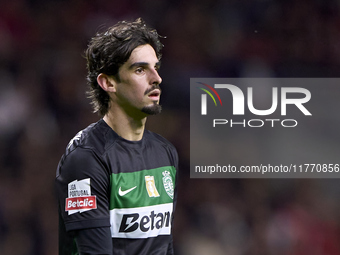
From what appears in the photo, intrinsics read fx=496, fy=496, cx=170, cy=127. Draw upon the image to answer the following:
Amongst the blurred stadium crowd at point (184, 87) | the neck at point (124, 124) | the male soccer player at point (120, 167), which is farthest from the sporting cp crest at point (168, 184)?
the blurred stadium crowd at point (184, 87)

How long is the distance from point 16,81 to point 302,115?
220 cm

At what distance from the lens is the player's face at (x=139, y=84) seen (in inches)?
74.0

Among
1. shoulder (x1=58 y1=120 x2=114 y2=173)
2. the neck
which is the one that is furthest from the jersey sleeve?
the neck

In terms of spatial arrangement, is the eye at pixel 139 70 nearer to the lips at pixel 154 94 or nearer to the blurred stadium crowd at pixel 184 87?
the lips at pixel 154 94

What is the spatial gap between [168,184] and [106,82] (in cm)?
47

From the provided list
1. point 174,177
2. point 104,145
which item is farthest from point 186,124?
point 104,145

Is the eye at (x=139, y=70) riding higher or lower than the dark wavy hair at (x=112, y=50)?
lower

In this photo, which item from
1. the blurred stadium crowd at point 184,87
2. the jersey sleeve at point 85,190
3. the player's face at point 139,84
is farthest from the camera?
the blurred stadium crowd at point 184,87

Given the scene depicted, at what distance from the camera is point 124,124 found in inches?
75.9

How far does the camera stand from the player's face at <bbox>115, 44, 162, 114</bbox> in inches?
74.0

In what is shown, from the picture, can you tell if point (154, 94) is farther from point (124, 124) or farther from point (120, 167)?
point (120, 167)

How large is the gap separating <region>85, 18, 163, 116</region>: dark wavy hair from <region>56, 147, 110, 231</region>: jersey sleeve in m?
0.30

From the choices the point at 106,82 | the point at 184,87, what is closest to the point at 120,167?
the point at 106,82

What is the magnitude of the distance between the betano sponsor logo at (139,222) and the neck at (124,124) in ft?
0.96
